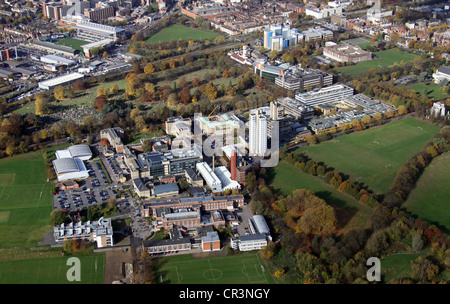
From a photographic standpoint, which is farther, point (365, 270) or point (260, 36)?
point (260, 36)

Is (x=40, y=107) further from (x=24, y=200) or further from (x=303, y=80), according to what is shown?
(x=303, y=80)

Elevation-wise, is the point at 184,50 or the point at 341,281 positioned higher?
the point at 184,50

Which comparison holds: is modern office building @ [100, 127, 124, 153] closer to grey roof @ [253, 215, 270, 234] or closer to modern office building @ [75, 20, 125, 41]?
grey roof @ [253, 215, 270, 234]

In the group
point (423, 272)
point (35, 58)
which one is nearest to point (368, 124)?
point (423, 272)

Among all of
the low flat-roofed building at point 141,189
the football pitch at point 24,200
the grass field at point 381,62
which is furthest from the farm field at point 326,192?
the grass field at point 381,62

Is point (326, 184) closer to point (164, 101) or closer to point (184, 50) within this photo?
point (164, 101)

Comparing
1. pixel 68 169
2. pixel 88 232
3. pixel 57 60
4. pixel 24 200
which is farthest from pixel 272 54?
pixel 88 232
